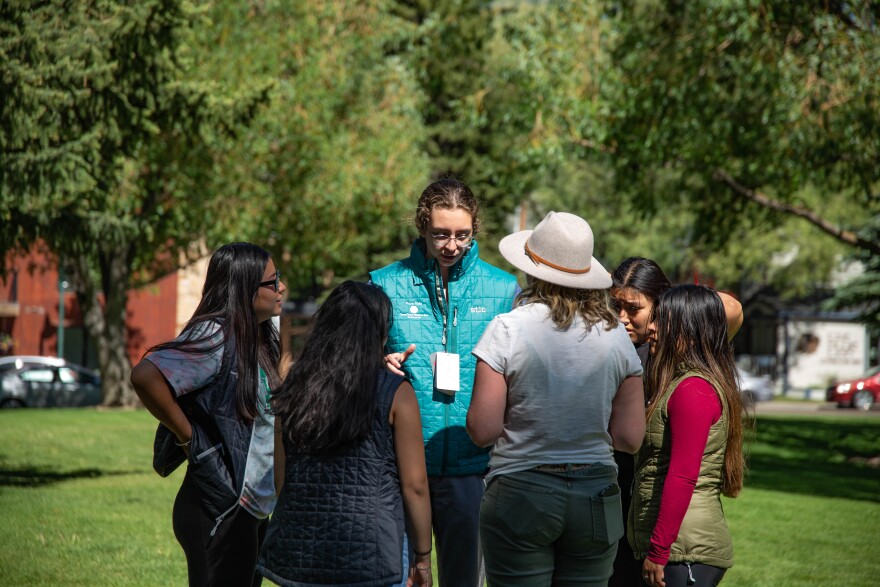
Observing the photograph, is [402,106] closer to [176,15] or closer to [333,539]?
[176,15]

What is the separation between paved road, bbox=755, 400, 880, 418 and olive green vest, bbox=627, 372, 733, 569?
3313cm

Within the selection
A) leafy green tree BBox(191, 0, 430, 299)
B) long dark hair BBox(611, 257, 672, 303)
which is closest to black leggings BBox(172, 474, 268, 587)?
long dark hair BBox(611, 257, 672, 303)

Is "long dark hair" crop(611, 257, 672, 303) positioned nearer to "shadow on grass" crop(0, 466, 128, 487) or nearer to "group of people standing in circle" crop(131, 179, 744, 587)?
"group of people standing in circle" crop(131, 179, 744, 587)

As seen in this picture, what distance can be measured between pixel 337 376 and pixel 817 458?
717 inches

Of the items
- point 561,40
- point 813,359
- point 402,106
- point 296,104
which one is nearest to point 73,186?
point 561,40

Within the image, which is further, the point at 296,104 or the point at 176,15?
the point at 296,104

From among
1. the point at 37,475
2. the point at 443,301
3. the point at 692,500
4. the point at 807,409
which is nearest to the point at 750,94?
the point at 37,475

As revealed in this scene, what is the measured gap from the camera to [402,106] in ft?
99.3

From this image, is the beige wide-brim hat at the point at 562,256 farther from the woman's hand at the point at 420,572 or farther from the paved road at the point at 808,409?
the paved road at the point at 808,409

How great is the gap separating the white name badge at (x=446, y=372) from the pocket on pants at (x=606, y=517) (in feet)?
2.70

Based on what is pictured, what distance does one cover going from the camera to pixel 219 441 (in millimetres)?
4320

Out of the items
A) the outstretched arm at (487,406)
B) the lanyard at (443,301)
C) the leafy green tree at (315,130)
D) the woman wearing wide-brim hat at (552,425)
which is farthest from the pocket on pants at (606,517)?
the leafy green tree at (315,130)

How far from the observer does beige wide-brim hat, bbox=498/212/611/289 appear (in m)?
3.82

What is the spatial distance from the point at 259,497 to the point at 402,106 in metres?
26.6
